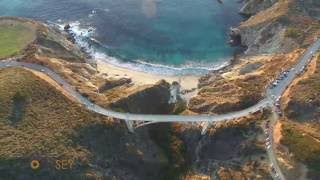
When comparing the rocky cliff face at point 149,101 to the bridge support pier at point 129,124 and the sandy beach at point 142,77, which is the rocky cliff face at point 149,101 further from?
the sandy beach at point 142,77

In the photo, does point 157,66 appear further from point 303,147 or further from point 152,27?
point 303,147

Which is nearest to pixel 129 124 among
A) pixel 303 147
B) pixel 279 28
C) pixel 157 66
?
pixel 157 66

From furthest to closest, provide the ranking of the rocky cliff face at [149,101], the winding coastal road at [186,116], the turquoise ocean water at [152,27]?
the turquoise ocean water at [152,27] → the rocky cliff face at [149,101] → the winding coastal road at [186,116]

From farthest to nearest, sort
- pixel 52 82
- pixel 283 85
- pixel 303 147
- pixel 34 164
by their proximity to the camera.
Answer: pixel 283 85 → pixel 52 82 → pixel 303 147 → pixel 34 164

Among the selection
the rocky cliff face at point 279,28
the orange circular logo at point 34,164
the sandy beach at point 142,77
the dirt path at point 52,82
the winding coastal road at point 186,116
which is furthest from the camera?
the rocky cliff face at point 279,28

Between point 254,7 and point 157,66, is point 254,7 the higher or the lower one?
the higher one

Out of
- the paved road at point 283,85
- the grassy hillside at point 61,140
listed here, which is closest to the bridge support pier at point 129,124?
the grassy hillside at point 61,140
